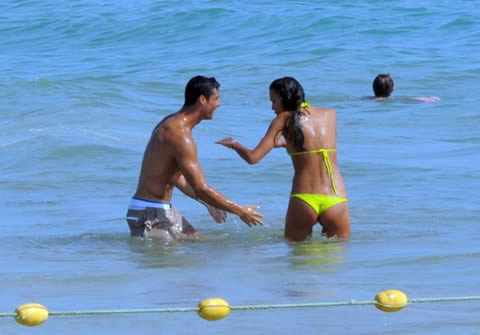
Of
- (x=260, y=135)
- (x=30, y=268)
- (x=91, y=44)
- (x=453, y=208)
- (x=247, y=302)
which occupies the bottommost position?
(x=247, y=302)

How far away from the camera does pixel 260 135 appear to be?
13.1 meters

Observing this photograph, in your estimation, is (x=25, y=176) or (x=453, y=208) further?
(x=25, y=176)

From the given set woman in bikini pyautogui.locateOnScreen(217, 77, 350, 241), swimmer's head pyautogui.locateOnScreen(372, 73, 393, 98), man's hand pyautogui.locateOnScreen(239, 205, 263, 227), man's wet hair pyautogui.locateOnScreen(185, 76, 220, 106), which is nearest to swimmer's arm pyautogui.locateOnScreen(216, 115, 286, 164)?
woman in bikini pyautogui.locateOnScreen(217, 77, 350, 241)

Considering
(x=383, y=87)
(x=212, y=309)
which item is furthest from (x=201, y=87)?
(x=383, y=87)

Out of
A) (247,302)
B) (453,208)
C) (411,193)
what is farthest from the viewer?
(411,193)

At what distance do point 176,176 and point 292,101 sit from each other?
3.14 ft

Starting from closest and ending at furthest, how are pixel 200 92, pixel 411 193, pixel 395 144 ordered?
pixel 200 92 → pixel 411 193 → pixel 395 144

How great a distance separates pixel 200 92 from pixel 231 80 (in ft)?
37.6

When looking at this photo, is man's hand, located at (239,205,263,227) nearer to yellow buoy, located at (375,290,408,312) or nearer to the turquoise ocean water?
the turquoise ocean water

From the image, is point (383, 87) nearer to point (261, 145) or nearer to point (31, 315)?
point (261, 145)

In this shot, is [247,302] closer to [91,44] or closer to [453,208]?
[453,208]

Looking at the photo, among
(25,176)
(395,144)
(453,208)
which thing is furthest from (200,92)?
(395,144)

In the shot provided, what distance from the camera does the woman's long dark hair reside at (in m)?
6.63

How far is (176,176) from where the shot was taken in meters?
7.12
